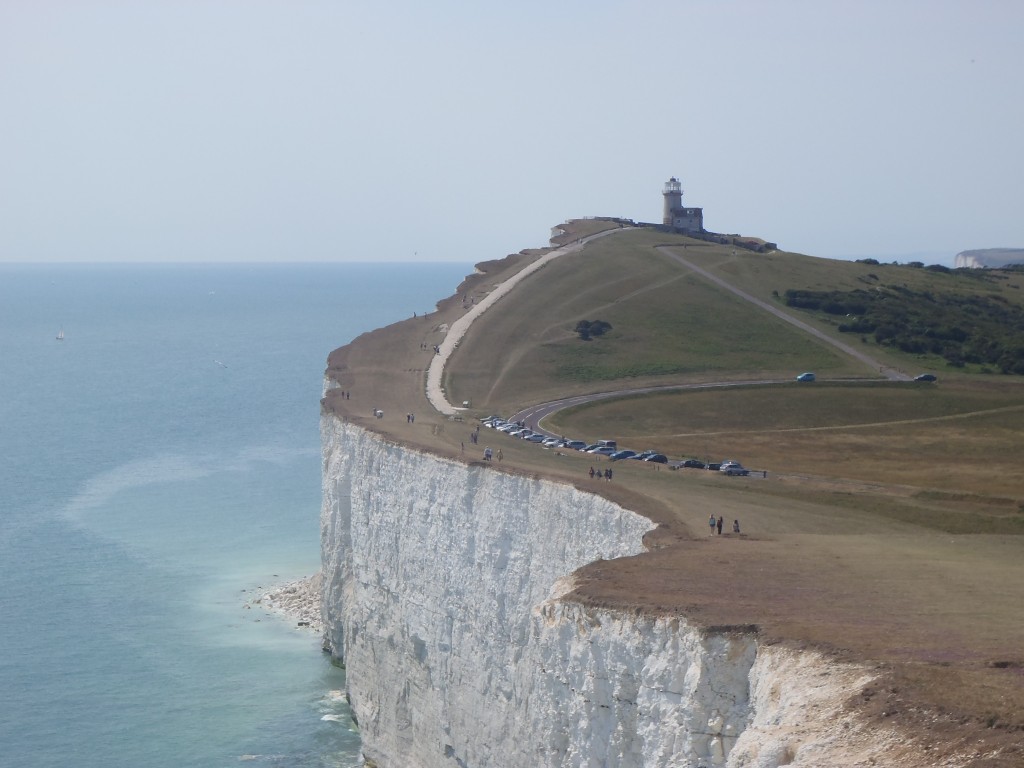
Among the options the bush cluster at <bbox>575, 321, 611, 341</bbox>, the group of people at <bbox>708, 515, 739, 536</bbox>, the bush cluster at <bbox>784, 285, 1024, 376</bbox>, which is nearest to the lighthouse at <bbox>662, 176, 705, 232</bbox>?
the bush cluster at <bbox>784, 285, 1024, 376</bbox>

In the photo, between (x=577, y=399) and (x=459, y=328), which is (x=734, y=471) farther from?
(x=459, y=328)

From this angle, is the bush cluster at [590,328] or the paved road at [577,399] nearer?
the paved road at [577,399]

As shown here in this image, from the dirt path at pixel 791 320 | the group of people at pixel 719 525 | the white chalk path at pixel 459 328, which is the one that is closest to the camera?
the group of people at pixel 719 525

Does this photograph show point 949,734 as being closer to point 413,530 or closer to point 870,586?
point 870,586

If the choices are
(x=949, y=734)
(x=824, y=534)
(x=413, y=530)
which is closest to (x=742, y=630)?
(x=949, y=734)

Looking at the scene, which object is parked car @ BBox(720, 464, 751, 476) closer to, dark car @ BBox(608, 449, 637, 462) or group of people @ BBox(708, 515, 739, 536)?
dark car @ BBox(608, 449, 637, 462)

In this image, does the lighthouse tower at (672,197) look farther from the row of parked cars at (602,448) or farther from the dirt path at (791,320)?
the row of parked cars at (602,448)

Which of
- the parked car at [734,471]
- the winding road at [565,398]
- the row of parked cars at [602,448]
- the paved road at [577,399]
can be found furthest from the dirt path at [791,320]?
the parked car at [734,471]
